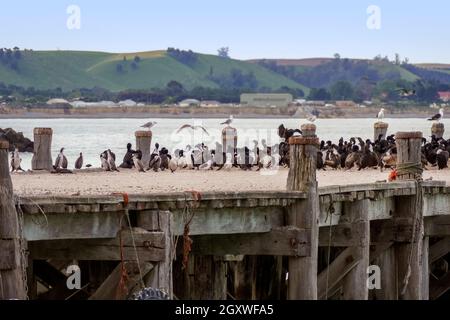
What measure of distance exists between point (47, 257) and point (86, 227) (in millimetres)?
1848

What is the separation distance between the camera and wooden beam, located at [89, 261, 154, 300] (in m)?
22.5

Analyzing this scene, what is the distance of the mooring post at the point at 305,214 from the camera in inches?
981

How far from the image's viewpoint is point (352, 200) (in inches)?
1049

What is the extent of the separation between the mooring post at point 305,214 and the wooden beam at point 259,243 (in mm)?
159

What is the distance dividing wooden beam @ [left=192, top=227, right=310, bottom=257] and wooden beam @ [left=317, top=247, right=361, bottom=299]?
1777mm

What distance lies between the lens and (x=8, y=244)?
21266 millimetres

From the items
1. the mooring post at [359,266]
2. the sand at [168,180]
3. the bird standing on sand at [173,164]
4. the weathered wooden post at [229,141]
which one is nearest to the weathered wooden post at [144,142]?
the bird standing on sand at [173,164]

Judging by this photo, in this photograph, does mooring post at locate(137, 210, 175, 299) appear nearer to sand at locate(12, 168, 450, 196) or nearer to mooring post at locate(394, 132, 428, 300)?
sand at locate(12, 168, 450, 196)

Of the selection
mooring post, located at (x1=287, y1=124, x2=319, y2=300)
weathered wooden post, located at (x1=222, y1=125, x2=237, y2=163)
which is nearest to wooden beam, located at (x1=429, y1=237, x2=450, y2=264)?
mooring post, located at (x1=287, y1=124, x2=319, y2=300)

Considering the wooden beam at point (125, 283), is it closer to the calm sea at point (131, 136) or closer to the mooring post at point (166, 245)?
the mooring post at point (166, 245)

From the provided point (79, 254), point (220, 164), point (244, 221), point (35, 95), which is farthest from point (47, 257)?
point (35, 95)

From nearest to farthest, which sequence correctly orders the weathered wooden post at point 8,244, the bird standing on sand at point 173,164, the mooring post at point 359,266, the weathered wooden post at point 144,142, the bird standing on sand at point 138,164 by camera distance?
the weathered wooden post at point 8,244 < the mooring post at point 359,266 < the bird standing on sand at point 138,164 < the bird standing on sand at point 173,164 < the weathered wooden post at point 144,142
